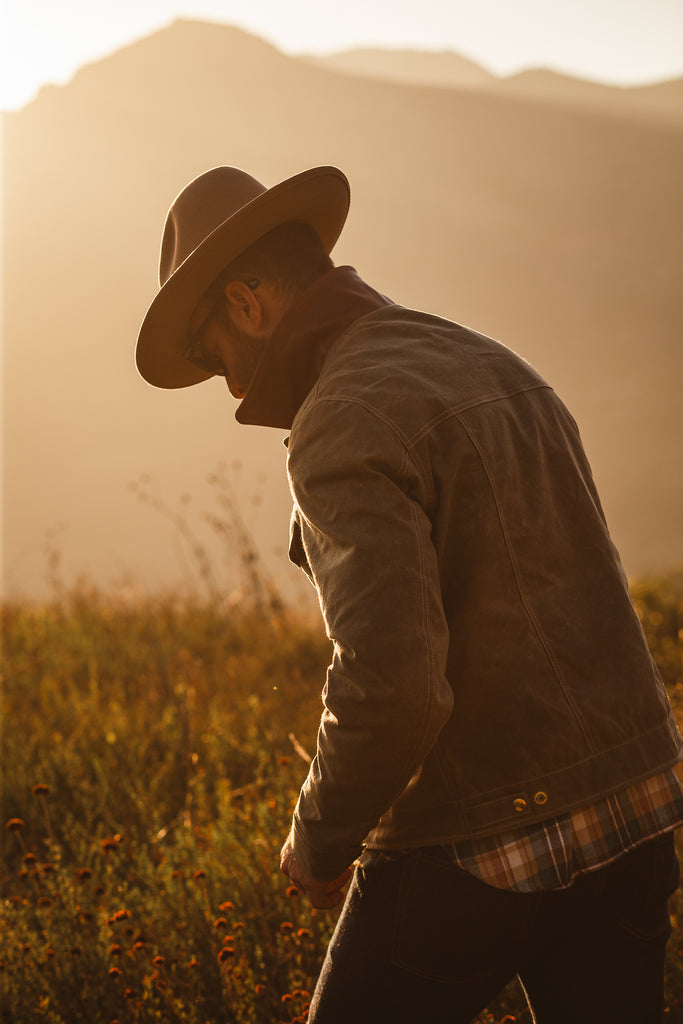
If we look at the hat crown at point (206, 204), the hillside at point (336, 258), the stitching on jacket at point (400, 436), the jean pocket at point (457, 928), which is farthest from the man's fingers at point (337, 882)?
the hillside at point (336, 258)

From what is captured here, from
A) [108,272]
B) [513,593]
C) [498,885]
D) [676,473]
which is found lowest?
[676,473]

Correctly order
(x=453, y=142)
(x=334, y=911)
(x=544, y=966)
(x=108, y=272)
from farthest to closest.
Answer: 1. (x=453, y=142)
2. (x=108, y=272)
3. (x=334, y=911)
4. (x=544, y=966)

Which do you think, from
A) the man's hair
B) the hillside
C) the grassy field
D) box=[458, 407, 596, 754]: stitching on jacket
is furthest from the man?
the hillside

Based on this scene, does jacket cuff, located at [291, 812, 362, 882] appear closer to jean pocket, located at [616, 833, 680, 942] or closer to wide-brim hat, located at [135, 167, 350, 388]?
jean pocket, located at [616, 833, 680, 942]

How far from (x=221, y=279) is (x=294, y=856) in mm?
1096

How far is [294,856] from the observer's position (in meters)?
1.48

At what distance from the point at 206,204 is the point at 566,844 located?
151 cm

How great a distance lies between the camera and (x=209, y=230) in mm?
1977

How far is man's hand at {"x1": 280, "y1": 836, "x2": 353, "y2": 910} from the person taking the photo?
1465 millimetres

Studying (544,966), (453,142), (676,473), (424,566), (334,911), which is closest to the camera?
(424,566)

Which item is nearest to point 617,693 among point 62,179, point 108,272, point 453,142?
point 108,272

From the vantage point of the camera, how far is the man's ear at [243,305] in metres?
1.74

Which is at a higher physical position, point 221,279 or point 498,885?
point 221,279

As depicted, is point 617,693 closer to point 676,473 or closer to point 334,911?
point 334,911
